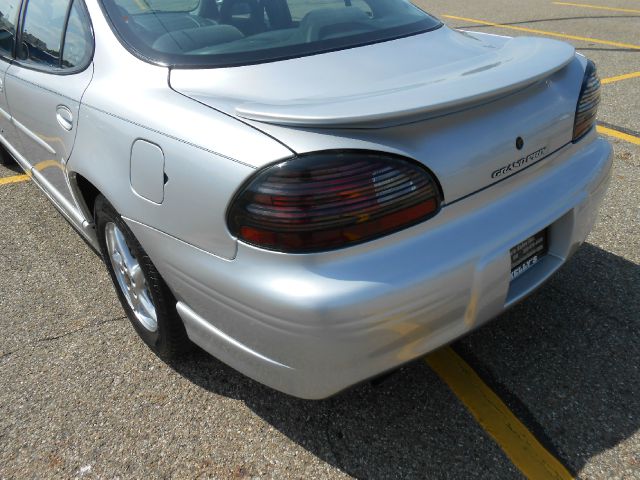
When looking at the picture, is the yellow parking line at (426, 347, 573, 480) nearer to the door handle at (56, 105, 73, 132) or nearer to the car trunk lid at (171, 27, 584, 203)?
the car trunk lid at (171, 27, 584, 203)

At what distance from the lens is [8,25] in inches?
124

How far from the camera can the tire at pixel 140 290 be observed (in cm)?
209

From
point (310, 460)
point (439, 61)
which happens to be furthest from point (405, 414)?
point (439, 61)

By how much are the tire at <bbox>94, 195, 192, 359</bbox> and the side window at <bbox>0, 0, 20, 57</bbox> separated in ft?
4.39

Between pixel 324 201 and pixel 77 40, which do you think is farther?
pixel 77 40

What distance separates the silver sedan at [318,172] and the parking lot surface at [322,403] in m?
0.29

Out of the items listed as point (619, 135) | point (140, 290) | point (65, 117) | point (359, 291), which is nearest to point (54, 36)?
point (65, 117)

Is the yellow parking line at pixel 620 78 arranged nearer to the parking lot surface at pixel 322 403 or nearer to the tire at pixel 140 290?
the parking lot surface at pixel 322 403

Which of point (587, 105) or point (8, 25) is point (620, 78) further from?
point (8, 25)

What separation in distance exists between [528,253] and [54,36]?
7.42 feet

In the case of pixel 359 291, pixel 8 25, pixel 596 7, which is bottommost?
pixel 596 7

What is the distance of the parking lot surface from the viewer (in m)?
1.94

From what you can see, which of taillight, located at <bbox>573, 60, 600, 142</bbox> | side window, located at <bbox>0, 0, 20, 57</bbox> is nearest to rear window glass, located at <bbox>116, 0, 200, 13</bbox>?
side window, located at <bbox>0, 0, 20, 57</bbox>

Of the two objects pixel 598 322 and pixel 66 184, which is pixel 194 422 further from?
pixel 598 322
